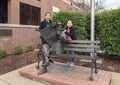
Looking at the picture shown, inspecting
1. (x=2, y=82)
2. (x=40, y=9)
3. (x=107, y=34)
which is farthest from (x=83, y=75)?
(x=40, y=9)

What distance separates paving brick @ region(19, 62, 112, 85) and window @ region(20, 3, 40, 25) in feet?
25.9

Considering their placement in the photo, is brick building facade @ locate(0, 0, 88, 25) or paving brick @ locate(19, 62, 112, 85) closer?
paving brick @ locate(19, 62, 112, 85)

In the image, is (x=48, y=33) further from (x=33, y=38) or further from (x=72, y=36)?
(x=33, y=38)

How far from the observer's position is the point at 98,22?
344 inches

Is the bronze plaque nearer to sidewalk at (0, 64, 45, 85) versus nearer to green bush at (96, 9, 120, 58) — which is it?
sidewalk at (0, 64, 45, 85)

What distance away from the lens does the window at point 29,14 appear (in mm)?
13844

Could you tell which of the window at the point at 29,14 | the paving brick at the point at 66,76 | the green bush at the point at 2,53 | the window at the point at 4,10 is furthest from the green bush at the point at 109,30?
the window at the point at 29,14

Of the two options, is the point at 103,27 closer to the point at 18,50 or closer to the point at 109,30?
the point at 109,30

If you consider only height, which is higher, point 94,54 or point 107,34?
point 107,34

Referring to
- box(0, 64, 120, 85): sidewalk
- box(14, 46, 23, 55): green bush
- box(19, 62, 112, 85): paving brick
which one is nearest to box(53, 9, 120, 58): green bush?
box(0, 64, 120, 85): sidewalk

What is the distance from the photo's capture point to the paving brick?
5238 mm

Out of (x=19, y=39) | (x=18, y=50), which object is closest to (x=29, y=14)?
(x=19, y=39)

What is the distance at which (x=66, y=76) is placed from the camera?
5711mm

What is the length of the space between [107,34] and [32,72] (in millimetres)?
3742
